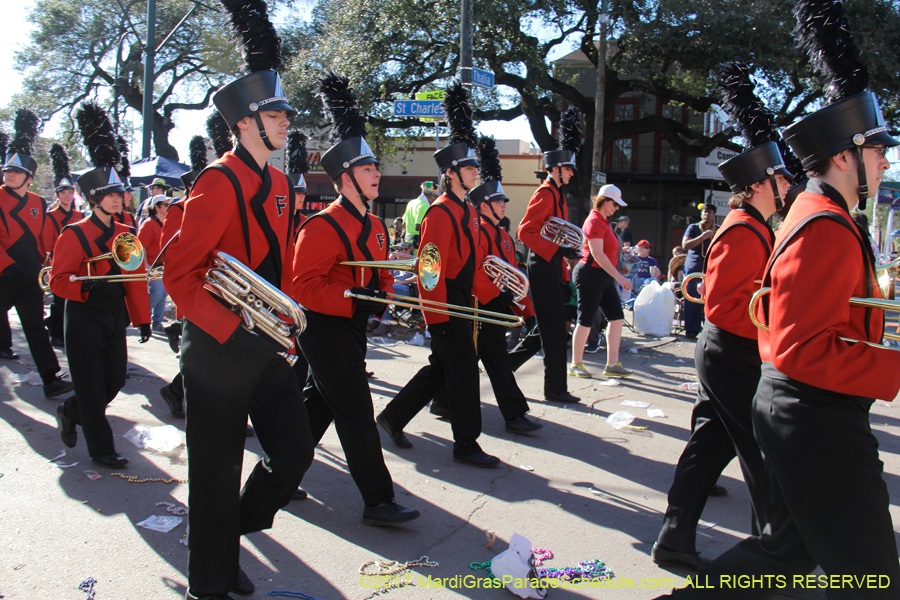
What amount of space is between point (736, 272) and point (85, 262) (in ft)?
13.3

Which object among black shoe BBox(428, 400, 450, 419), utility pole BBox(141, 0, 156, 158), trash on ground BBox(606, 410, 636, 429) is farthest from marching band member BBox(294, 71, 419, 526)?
utility pole BBox(141, 0, 156, 158)

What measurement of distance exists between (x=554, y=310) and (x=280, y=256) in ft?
11.1

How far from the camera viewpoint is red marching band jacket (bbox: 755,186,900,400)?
2.09 m

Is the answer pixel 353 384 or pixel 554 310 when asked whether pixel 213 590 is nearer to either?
pixel 353 384

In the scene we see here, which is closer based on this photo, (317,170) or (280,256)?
(280,256)

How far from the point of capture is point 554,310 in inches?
230

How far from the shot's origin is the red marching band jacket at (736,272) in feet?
10.2

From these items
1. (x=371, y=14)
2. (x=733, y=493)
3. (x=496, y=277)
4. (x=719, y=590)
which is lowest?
(x=733, y=493)

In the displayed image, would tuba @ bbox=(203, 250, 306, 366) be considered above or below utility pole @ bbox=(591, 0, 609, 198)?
below

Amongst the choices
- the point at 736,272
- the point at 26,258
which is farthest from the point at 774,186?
the point at 26,258

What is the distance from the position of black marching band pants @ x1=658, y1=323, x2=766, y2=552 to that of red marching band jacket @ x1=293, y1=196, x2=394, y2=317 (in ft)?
6.01

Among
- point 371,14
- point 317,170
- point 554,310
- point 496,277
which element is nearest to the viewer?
point 496,277

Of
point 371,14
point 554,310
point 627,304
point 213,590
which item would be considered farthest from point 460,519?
point 371,14

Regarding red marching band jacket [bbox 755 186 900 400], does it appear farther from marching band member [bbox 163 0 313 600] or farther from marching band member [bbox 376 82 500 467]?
marching band member [bbox 376 82 500 467]
